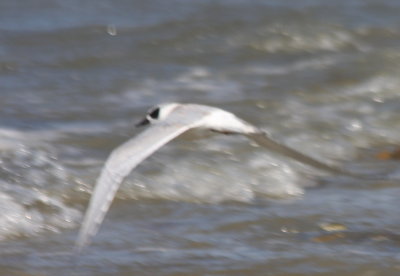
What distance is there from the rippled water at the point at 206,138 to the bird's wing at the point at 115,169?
551 millimetres

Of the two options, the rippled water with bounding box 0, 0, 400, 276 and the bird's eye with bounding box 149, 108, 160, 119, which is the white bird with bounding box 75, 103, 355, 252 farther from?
the rippled water with bounding box 0, 0, 400, 276

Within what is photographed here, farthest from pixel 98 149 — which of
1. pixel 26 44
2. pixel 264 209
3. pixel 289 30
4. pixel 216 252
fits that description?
pixel 289 30

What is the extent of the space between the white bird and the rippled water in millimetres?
406

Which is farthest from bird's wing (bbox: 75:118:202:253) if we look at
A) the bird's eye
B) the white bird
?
the bird's eye

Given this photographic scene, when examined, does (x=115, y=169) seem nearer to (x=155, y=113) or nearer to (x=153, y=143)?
(x=153, y=143)

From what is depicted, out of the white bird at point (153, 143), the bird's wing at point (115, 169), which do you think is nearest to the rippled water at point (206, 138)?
the white bird at point (153, 143)

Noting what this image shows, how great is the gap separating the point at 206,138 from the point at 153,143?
2523 millimetres

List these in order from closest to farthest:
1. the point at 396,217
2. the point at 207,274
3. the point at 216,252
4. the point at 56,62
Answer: the point at 207,274
the point at 216,252
the point at 396,217
the point at 56,62

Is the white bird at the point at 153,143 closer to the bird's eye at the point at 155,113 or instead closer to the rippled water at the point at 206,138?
the bird's eye at the point at 155,113

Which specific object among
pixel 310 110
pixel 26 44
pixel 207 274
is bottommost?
pixel 207 274

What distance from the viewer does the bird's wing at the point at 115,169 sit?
3561 millimetres

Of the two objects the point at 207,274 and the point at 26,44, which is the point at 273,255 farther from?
the point at 26,44

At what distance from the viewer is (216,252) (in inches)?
178

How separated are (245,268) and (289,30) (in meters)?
4.94
